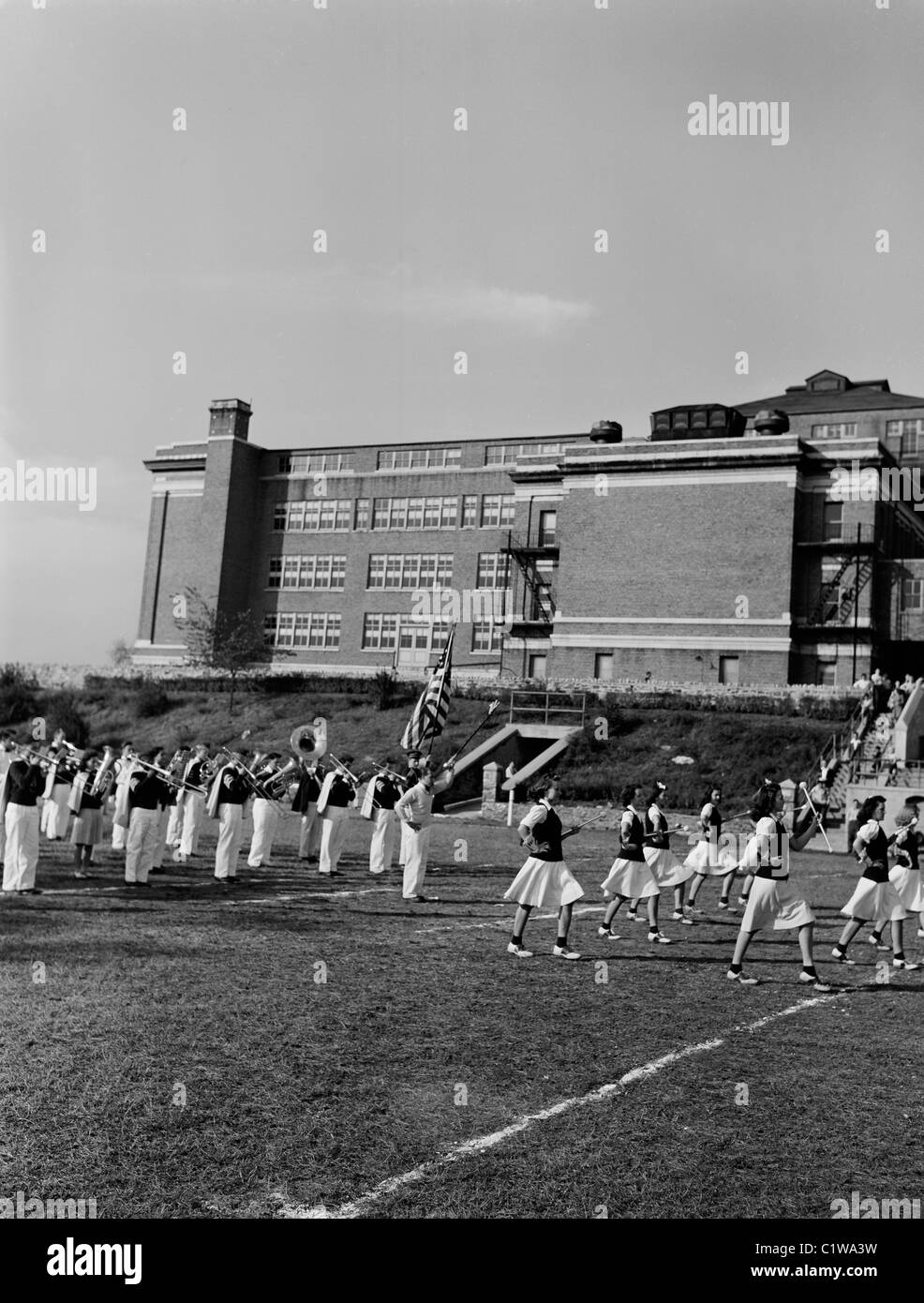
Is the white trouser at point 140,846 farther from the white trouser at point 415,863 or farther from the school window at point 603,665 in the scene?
the school window at point 603,665

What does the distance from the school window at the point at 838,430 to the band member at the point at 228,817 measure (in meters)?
62.2

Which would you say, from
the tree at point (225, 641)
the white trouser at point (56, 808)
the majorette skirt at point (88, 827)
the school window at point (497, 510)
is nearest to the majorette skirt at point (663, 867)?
the majorette skirt at point (88, 827)

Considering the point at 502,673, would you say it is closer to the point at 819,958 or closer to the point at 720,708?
the point at 720,708

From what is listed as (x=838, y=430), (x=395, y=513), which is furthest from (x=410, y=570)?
(x=838, y=430)

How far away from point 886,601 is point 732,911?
4168 centimetres

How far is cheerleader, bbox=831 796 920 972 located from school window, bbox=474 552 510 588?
54493mm

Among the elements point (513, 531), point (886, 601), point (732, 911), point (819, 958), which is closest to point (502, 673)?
point (513, 531)

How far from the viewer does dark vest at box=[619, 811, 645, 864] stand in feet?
48.0

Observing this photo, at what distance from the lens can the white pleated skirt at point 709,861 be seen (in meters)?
18.6

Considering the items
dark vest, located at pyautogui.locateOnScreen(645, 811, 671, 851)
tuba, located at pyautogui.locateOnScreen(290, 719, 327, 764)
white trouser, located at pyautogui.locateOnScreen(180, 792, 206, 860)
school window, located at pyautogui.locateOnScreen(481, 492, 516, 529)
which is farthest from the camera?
school window, located at pyautogui.locateOnScreen(481, 492, 516, 529)

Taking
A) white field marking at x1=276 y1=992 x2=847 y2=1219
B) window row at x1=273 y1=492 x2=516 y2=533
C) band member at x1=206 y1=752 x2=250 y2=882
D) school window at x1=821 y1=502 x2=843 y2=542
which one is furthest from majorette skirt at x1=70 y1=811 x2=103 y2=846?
window row at x1=273 y1=492 x2=516 y2=533

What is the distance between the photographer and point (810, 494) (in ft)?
189

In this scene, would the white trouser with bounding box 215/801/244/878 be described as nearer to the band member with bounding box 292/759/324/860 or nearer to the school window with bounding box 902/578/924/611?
the band member with bounding box 292/759/324/860

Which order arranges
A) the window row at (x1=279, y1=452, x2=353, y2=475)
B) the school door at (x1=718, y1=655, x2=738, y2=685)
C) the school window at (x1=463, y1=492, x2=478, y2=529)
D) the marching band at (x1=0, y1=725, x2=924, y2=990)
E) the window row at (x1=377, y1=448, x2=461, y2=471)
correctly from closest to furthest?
the marching band at (x1=0, y1=725, x2=924, y2=990)
the school door at (x1=718, y1=655, x2=738, y2=685)
the school window at (x1=463, y1=492, x2=478, y2=529)
the window row at (x1=377, y1=448, x2=461, y2=471)
the window row at (x1=279, y1=452, x2=353, y2=475)
